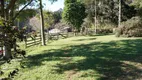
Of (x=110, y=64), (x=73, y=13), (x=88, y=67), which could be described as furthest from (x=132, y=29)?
(x=73, y=13)

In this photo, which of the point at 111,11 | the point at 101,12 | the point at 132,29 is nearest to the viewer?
the point at 132,29

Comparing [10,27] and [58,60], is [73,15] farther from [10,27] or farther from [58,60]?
[10,27]

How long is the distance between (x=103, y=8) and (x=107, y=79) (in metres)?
41.4

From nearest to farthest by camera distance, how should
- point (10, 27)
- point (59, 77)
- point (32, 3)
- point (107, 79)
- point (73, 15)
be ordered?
point (10, 27)
point (107, 79)
point (59, 77)
point (32, 3)
point (73, 15)

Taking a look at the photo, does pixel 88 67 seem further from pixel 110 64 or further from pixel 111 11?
pixel 111 11

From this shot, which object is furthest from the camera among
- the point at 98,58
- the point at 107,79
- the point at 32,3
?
the point at 32,3

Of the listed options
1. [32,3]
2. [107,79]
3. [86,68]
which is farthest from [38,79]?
[32,3]

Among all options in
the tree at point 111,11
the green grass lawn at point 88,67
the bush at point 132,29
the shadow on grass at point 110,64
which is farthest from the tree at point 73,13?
the green grass lawn at point 88,67

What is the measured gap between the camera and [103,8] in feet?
165

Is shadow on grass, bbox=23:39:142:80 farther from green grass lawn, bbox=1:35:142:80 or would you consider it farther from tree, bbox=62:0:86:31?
tree, bbox=62:0:86:31

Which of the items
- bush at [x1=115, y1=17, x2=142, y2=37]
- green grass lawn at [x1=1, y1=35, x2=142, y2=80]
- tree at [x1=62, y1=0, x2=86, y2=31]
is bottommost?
green grass lawn at [x1=1, y1=35, x2=142, y2=80]

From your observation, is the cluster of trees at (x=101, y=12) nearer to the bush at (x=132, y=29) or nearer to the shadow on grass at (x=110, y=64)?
the bush at (x=132, y=29)

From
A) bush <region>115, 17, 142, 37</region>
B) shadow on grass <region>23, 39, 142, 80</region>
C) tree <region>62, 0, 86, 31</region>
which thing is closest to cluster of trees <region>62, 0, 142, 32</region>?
tree <region>62, 0, 86, 31</region>

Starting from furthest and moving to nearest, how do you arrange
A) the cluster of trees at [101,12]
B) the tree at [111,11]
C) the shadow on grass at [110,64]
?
the tree at [111,11]
the cluster of trees at [101,12]
the shadow on grass at [110,64]
